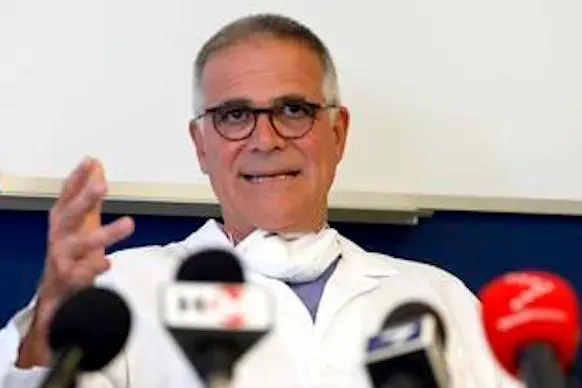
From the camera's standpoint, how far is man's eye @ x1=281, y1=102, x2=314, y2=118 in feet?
4.71

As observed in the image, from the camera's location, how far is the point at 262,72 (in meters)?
1.45

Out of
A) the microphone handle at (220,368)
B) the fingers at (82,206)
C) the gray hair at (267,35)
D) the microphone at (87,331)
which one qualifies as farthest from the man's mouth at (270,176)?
the microphone handle at (220,368)

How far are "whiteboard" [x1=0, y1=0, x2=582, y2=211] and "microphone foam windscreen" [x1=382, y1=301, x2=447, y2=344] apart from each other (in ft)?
2.98

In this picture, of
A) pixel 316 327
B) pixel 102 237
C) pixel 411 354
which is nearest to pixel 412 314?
pixel 411 354

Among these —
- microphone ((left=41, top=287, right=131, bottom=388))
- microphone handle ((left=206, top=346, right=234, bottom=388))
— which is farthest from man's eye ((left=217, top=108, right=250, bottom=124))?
microphone handle ((left=206, top=346, right=234, bottom=388))

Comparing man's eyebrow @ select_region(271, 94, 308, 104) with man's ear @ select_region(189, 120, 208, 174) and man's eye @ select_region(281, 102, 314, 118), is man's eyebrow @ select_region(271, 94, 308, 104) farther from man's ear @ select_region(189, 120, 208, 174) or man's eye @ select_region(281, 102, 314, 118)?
man's ear @ select_region(189, 120, 208, 174)

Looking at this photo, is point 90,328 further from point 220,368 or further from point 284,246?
point 284,246

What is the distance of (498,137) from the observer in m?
1.66

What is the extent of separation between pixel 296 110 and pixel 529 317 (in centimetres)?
80

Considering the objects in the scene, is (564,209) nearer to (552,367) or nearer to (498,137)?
(498,137)

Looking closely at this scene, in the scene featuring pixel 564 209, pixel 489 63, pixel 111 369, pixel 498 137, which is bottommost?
pixel 111 369

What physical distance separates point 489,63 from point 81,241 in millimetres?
855

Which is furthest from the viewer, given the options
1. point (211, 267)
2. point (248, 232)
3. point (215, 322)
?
point (248, 232)

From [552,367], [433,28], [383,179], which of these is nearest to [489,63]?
[433,28]
